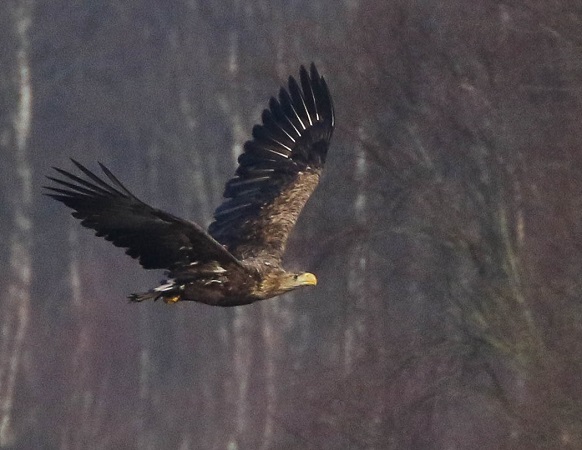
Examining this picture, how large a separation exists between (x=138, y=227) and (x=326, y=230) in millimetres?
9286

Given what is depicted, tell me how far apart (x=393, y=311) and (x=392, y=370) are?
2031mm

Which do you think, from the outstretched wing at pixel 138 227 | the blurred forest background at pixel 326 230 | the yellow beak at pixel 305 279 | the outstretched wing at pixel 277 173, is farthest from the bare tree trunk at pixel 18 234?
the outstretched wing at pixel 138 227

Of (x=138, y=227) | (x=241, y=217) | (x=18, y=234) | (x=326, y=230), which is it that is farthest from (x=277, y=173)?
(x=18, y=234)

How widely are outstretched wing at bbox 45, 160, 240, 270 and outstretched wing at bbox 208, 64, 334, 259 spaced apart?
41.3 inches

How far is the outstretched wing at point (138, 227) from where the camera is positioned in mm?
13711

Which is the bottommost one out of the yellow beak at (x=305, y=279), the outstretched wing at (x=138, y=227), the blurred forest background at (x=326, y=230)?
the yellow beak at (x=305, y=279)

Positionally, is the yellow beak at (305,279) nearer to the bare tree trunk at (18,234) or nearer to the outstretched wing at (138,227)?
the outstretched wing at (138,227)

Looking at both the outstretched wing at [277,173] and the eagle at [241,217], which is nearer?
the eagle at [241,217]

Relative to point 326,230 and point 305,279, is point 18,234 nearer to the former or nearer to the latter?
point 326,230

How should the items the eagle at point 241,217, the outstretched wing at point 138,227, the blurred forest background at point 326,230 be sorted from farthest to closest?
the blurred forest background at point 326,230 < the eagle at point 241,217 < the outstretched wing at point 138,227

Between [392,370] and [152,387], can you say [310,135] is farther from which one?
[152,387]

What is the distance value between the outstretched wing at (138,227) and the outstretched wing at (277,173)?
1.05 meters

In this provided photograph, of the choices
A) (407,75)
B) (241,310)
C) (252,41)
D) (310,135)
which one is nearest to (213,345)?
(241,310)

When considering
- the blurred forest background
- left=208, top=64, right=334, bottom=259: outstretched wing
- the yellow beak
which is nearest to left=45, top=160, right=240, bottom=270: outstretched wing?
the yellow beak
